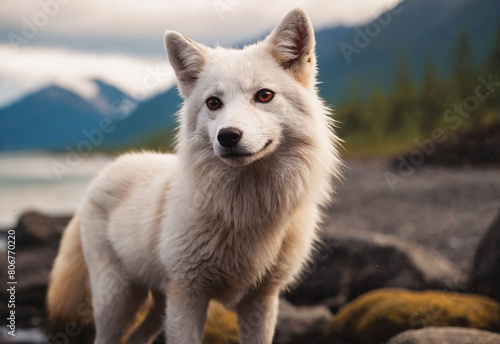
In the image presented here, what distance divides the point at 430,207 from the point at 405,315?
6951mm

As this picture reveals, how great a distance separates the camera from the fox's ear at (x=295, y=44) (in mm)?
2887

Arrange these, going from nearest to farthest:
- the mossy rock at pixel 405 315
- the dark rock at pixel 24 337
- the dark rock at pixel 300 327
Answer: the mossy rock at pixel 405 315 → the dark rock at pixel 300 327 → the dark rock at pixel 24 337

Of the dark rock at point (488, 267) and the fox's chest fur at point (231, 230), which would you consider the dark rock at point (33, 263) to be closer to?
the fox's chest fur at point (231, 230)

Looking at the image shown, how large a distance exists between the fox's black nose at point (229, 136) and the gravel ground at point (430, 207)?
20.6ft

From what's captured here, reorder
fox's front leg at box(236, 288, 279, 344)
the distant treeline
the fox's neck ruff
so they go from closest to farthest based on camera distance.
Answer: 1. the fox's neck ruff
2. fox's front leg at box(236, 288, 279, 344)
3. the distant treeline

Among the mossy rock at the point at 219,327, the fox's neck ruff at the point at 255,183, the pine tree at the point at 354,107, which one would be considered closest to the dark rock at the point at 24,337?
the mossy rock at the point at 219,327

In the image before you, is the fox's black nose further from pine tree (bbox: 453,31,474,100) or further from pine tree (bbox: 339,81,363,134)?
pine tree (bbox: 339,81,363,134)

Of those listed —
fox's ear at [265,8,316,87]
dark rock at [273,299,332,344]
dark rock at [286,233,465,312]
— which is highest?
fox's ear at [265,8,316,87]

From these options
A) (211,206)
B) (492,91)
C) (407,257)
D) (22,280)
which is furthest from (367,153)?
(211,206)

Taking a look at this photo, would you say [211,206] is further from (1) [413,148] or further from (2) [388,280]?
(1) [413,148]

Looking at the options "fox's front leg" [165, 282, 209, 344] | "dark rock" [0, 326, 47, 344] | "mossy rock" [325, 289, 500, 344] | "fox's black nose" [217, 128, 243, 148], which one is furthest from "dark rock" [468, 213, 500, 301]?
"dark rock" [0, 326, 47, 344]

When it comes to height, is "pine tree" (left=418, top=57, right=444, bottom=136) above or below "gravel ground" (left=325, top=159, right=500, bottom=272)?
above

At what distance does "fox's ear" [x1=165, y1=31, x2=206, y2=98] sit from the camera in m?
3.07

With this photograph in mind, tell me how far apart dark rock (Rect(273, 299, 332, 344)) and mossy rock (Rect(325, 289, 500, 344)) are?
13 cm
